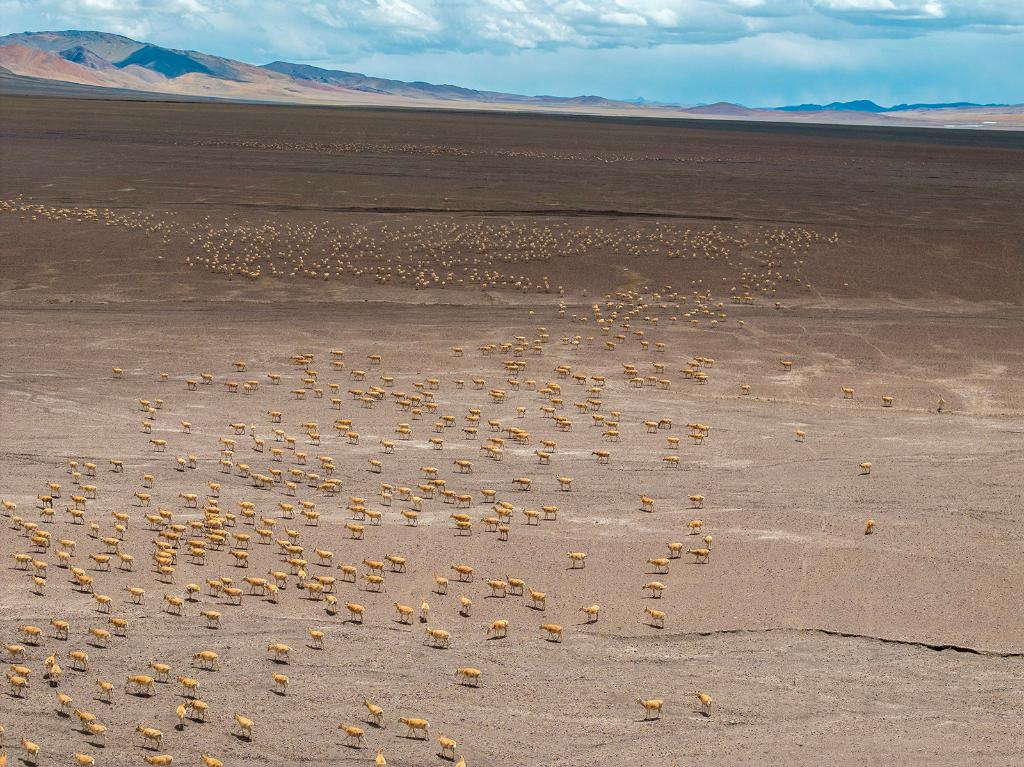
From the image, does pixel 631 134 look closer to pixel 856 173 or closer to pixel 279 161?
pixel 856 173

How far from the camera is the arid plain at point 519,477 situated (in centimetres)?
2119

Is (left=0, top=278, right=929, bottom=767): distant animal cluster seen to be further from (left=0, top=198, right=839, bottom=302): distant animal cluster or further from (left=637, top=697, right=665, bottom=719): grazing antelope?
(left=0, top=198, right=839, bottom=302): distant animal cluster

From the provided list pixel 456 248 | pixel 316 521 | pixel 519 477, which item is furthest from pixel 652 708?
pixel 456 248

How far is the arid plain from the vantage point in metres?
21.2

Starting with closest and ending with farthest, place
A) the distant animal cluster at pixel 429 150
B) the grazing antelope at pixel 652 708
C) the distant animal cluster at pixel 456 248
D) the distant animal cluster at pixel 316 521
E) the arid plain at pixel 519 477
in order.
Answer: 1. the grazing antelope at pixel 652 708
2. the arid plain at pixel 519 477
3. the distant animal cluster at pixel 316 521
4. the distant animal cluster at pixel 456 248
5. the distant animal cluster at pixel 429 150

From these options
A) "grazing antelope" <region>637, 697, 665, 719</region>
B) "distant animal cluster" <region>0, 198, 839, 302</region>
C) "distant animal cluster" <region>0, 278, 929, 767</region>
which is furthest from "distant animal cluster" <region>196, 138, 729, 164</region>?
"grazing antelope" <region>637, 697, 665, 719</region>

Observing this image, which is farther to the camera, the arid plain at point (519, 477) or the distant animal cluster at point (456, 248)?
the distant animal cluster at point (456, 248)

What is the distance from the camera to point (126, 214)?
75750 mm

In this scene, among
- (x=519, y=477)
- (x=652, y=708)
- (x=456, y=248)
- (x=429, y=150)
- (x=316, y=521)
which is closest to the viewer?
(x=652, y=708)

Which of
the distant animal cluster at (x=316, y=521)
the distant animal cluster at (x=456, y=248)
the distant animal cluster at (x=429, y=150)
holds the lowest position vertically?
the distant animal cluster at (x=316, y=521)

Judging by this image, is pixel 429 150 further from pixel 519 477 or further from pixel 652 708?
pixel 652 708

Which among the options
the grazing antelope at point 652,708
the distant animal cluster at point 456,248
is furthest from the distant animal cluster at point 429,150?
the grazing antelope at point 652,708

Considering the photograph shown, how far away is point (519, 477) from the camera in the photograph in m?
33.5

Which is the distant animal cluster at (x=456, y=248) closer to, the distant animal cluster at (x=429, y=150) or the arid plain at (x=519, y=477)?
the arid plain at (x=519, y=477)
